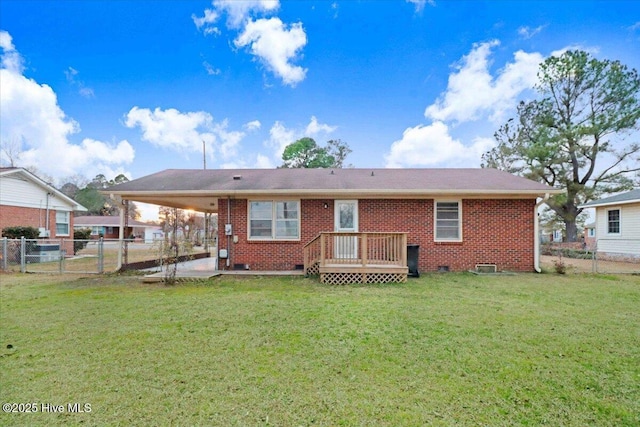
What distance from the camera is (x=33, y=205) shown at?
15.9m

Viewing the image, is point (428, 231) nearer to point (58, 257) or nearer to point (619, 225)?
point (619, 225)

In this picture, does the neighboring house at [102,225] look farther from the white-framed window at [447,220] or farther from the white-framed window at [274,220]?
the white-framed window at [447,220]

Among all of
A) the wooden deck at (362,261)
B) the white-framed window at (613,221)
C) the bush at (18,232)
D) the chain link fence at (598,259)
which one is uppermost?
the white-framed window at (613,221)

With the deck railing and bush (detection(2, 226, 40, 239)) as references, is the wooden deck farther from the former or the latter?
bush (detection(2, 226, 40, 239))

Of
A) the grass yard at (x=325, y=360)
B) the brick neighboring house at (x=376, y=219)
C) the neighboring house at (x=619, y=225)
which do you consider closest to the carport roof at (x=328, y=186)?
the brick neighboring house at (x=376, y=219)

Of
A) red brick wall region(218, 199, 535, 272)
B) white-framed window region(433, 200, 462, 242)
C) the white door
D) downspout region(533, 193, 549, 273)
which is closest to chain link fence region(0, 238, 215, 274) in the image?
red brick wall region(218, 199, 535, 272)

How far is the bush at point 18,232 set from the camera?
14.1 m

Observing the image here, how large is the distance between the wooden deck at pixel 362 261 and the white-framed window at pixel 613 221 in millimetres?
14233

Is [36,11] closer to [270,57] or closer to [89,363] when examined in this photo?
[270,57]

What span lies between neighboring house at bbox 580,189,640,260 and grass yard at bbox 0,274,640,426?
1041 cm

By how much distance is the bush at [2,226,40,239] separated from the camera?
46.2ft

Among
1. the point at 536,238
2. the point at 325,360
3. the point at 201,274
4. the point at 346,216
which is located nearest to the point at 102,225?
the point at 201,274

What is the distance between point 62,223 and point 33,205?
223 centimetres

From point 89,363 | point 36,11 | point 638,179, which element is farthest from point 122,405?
point 638,179
